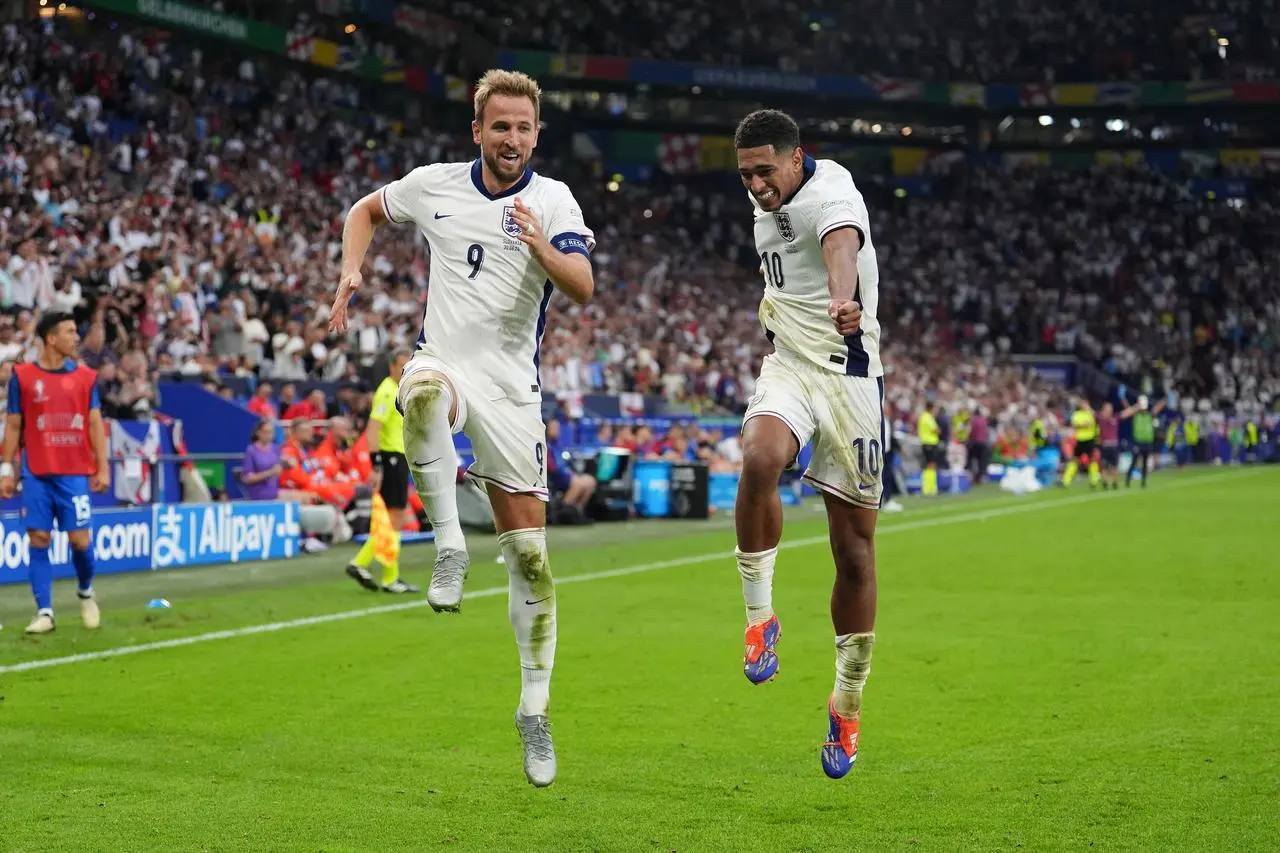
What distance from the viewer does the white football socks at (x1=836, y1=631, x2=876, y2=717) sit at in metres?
6.95

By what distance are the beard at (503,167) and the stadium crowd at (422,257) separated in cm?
1351

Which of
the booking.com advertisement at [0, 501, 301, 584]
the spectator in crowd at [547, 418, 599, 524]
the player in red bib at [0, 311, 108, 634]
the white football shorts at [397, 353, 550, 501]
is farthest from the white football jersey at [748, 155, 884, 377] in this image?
the spectator in crowd at [547, 418, 599, 524]

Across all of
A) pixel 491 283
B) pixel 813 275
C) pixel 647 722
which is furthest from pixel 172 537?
pixel 813 275

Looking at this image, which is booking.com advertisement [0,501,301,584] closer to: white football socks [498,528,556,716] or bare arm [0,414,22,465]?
bare arm [0,414,22,465]

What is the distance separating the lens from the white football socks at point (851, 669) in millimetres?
6945

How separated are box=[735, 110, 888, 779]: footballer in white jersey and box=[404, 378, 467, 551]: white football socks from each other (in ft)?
4.22

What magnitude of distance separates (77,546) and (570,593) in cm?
489

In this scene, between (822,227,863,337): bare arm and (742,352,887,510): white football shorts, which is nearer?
(822,227,863,337): bare arm

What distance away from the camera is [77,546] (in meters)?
12.1

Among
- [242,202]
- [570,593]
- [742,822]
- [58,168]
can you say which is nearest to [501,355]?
[742,822]

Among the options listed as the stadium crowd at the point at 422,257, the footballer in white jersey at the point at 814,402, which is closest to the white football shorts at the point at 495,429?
the footballer in white jersey at the point at 814,402

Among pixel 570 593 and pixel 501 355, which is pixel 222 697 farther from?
pixel 570 593

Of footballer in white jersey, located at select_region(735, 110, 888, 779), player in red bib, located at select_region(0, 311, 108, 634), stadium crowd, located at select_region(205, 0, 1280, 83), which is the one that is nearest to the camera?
footballer in white jersey, located at select_region(735, 110, 888, 779)

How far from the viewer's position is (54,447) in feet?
39.1
